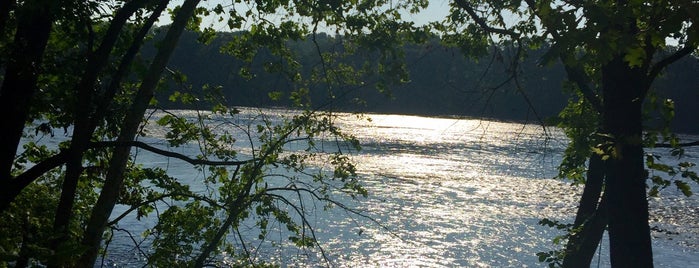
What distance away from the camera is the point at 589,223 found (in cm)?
1023

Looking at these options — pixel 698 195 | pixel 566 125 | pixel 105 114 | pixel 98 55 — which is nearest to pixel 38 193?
pixel 105 114

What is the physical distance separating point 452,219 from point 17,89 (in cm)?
2895

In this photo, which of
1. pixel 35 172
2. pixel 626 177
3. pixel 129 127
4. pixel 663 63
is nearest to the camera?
pixel 626 177

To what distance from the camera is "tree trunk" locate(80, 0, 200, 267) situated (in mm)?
7691

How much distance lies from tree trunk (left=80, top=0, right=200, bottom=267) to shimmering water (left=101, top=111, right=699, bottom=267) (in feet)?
21.4

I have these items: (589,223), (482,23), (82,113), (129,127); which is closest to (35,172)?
(82,113)

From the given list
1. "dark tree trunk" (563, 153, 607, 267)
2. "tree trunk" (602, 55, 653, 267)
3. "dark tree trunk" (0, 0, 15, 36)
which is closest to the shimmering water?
"dark tree trunk" (563, 153, 607, 267)

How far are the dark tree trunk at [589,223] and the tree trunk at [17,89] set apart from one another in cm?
655

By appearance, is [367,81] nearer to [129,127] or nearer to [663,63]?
[129,127]

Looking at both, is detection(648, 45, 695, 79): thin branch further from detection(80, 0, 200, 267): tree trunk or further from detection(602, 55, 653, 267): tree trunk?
detection(80, 0, 200, 267): tree trunk

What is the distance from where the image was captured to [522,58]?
1052 centimetres

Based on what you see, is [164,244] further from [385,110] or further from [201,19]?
[385,110]

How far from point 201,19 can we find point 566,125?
590 cm

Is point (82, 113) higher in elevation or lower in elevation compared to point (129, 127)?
higher
